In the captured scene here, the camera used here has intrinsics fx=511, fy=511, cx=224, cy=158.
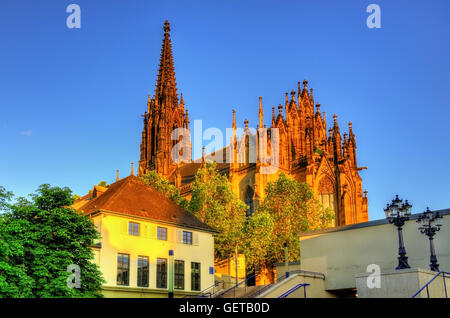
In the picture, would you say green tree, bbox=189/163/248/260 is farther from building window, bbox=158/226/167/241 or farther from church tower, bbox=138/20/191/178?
church tower, bbox=138/20/191/178

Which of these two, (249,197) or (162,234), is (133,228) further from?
(249,197)

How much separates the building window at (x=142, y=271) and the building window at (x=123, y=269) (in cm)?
84

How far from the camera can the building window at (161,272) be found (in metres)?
33.3

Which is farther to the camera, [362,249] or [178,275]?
[178,275]

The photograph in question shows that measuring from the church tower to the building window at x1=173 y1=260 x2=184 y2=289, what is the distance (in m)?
48.8

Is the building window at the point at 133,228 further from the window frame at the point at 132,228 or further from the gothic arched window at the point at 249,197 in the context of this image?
the gothic arched window at the point at 249,197

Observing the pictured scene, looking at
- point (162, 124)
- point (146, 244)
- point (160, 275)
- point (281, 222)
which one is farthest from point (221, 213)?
point (162, 124)

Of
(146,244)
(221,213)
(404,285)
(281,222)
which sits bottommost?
(404,285)

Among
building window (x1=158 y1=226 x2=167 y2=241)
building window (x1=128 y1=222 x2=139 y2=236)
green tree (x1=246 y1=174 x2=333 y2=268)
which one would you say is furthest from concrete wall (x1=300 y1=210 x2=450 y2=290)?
green tree (x1=246 y1=174 x2=333 y2=268)

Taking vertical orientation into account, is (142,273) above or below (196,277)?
above

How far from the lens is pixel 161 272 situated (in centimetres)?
3366

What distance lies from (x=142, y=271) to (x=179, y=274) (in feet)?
9.63

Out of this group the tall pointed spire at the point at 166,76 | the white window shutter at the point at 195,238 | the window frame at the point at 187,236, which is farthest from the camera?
the tall pointed spire at the point at 166,76

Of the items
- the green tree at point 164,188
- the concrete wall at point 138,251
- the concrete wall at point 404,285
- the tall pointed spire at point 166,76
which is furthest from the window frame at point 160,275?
the tall pointed spire at point 166,76
